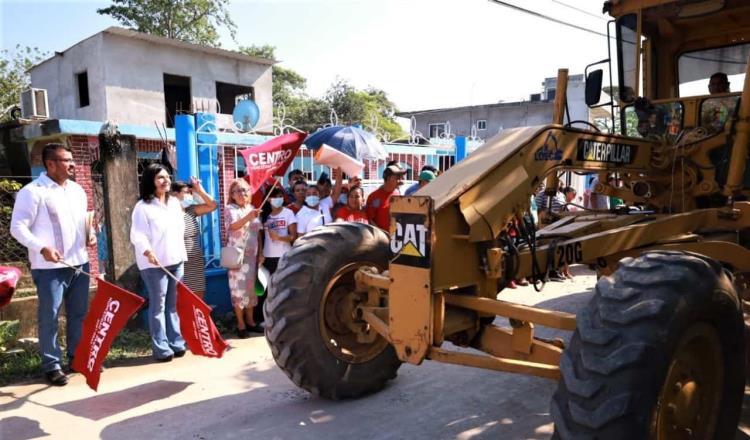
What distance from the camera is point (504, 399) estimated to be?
4113 millimetres

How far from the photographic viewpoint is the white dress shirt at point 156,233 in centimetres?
A: 511

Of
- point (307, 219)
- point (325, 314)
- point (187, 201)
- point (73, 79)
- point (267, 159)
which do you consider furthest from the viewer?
point (73, 79)

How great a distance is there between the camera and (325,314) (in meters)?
3.98

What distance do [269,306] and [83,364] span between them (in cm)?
168

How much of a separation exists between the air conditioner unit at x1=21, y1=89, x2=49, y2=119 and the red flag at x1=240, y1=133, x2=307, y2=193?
5439mm

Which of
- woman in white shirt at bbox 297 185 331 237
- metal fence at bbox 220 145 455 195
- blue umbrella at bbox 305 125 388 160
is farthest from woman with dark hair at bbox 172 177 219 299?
metal fence at bbox 220 145 455 195

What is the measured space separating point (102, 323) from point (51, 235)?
2.98 ft

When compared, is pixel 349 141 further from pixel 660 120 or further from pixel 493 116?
pixel 493 116

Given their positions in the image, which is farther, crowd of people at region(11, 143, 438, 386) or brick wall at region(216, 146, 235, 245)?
brick wall at region(216, 146, 235, 245)

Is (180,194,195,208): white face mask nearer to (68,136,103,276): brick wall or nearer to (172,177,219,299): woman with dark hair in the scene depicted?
(172,177,219,299): woman with dark hair

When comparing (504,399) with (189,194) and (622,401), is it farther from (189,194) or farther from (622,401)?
(189,194)

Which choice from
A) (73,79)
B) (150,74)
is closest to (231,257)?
(150,74)

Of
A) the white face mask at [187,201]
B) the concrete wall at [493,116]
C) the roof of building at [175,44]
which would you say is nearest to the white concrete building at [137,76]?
the roof of building at [175,44]

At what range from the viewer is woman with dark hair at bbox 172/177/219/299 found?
5828mm
